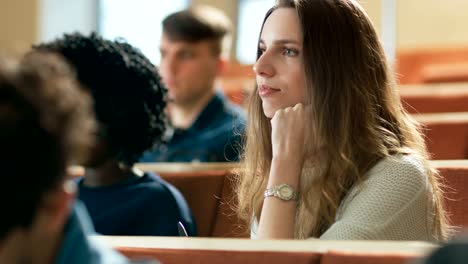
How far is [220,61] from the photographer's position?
4473 millimetres

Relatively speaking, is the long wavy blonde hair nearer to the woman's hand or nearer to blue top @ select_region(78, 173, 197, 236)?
the woman's hand

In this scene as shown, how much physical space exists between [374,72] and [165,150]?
1756 mm

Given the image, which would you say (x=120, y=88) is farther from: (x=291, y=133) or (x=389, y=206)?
(x=389, y=206)

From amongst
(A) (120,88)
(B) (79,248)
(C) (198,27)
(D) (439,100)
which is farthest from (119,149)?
(D) (439,100)

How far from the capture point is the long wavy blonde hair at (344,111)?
2199 millimetres

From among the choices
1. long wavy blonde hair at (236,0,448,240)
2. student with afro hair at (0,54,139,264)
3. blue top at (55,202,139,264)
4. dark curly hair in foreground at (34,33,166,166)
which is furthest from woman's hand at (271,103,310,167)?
student with afro hair at (0,54,139,264)

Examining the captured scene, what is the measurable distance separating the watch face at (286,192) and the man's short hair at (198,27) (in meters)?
2.17

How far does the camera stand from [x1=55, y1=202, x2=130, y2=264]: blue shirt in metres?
1.19

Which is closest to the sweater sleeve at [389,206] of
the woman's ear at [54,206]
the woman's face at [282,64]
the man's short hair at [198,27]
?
the woman's face at [282,64]

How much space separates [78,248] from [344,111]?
1134 mm

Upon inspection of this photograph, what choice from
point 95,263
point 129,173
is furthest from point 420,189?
point 95,263

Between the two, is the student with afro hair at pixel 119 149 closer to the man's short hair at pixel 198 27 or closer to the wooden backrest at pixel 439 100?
the man's short hair at pixel 198 27

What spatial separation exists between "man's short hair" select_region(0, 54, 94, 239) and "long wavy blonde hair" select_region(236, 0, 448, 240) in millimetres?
1153

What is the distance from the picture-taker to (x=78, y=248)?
1209 mm
